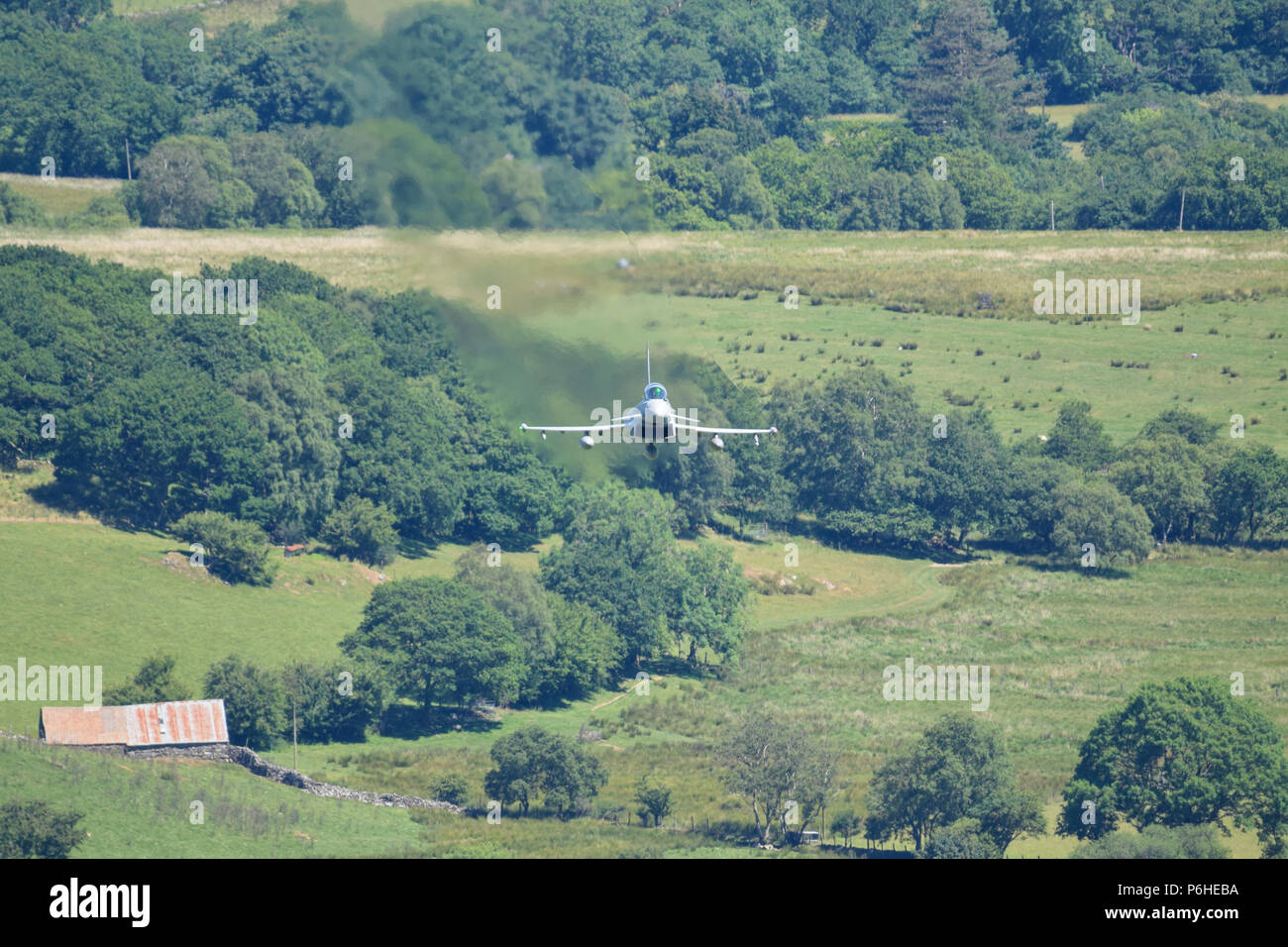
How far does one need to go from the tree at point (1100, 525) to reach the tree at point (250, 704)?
229 ft

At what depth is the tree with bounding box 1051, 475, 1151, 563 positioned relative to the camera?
550ft

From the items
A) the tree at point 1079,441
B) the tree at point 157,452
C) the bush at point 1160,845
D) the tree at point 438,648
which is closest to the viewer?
the bush at point 1160,845

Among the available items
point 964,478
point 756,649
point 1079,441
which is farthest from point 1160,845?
point 1079,441

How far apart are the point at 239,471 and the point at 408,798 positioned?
52.1 meters

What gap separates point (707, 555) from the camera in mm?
154500

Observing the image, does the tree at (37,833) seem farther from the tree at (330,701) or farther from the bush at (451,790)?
the tree at (330,701)

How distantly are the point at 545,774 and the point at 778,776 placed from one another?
13.1 meters

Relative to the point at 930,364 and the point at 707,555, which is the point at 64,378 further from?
the point at 930,364

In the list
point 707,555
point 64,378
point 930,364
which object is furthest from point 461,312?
point 930,364

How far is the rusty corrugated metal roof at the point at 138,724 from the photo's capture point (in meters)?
120

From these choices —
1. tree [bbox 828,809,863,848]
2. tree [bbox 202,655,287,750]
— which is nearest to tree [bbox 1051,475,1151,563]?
tree [bbox 828,809,863,848]

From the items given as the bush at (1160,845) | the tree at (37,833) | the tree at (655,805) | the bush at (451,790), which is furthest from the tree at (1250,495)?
the tree at (37,833)

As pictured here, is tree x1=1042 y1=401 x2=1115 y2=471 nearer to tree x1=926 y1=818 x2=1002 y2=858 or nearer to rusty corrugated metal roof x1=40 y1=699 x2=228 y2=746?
tree x1=926 y1=818 x2=1002 y2=858

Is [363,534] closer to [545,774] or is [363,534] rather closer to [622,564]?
[622,564]
